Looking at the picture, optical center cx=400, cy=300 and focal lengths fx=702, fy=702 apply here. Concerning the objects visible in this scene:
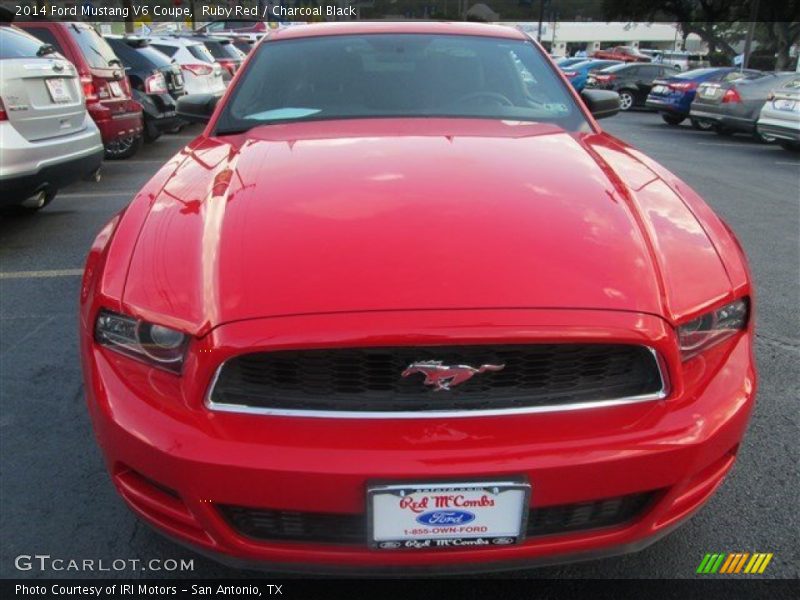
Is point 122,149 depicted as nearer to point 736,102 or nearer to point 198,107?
point 198,107

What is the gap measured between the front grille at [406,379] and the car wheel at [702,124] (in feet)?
46.3

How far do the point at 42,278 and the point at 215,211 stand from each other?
3.10 meters

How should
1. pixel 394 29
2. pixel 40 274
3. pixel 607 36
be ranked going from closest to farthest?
pixel 394 29 < pixel 40 274 < pixel 607 36

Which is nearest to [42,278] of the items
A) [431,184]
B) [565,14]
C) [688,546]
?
[431,184]

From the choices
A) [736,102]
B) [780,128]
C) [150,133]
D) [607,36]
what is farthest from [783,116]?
[607,36]

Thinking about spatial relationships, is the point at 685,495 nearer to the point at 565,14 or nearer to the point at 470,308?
the point at 470,308

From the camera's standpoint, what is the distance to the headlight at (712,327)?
173cm

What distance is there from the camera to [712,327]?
1.79 m

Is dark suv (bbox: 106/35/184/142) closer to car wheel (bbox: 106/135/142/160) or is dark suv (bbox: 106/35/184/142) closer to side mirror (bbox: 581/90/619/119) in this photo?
car wheel (bbox: 106/135/142/160)

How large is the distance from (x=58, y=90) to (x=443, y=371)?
5.02 m

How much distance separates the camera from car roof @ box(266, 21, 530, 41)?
11.2 feet

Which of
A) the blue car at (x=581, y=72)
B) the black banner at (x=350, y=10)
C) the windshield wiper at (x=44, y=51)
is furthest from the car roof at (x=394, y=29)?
the black banner at (x=350, y=10)

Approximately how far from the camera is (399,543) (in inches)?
63.0

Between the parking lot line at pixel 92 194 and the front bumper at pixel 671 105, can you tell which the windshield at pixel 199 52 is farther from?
the front bumper at pixel 671 105
